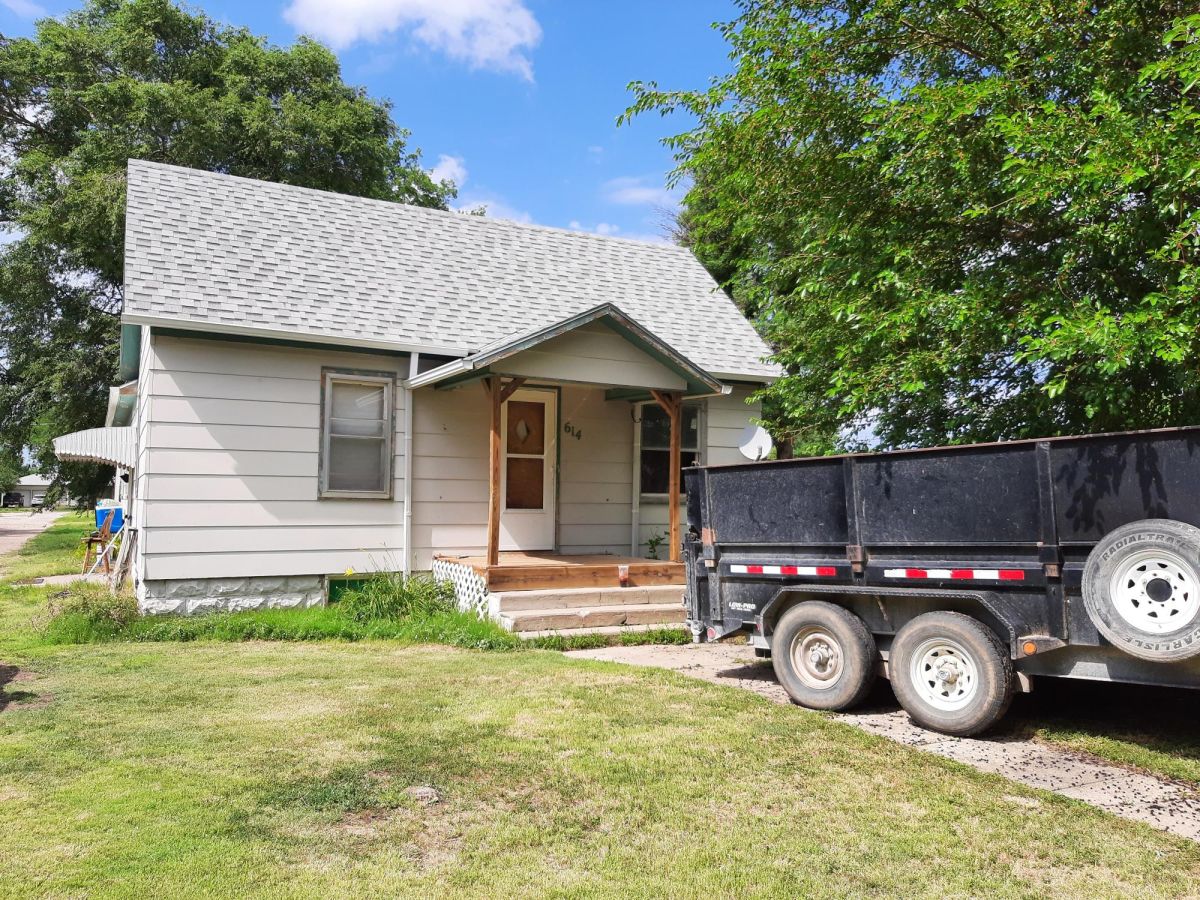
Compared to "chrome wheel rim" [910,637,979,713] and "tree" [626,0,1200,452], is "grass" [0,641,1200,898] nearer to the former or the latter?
"chrome wheel rim" [910,637,979,713]

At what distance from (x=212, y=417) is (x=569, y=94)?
8.47 metres

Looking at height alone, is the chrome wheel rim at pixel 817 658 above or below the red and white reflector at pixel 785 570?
below

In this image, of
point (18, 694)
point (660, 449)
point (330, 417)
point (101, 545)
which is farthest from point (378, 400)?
point (101, 545)

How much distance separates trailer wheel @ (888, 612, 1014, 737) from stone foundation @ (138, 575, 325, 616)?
7.21 metres

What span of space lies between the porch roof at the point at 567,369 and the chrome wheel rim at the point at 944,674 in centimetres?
556

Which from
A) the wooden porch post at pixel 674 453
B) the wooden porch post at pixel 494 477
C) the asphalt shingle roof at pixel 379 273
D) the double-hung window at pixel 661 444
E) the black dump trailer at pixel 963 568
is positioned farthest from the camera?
the double-hung window at pixel 661 444

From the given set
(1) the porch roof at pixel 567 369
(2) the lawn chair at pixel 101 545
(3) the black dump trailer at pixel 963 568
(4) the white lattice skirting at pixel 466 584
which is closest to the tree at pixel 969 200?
(3) the black dump trailer at pixel 963 568

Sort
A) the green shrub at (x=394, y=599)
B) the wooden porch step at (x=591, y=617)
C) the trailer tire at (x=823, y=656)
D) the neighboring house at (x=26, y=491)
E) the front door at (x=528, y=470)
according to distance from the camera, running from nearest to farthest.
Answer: the trailer tire at (x=823, y=656), the wooden porch step at (x=591, y=617), the green shrub at (x=394, y=599), the front door at (x=528, y=470), the neighboring house at (x=26, y=491)

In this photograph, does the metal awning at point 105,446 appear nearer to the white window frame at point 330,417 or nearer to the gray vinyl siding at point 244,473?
the gray vinyl siding at point 244,473

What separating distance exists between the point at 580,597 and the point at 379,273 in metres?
5.25

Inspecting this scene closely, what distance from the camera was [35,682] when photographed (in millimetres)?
7207

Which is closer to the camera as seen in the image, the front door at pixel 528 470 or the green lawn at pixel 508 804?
the green lawn at pixel 508 804

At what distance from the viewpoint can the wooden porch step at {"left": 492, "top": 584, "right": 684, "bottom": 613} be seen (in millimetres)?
9820

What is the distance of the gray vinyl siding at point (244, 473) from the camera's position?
9984mm
